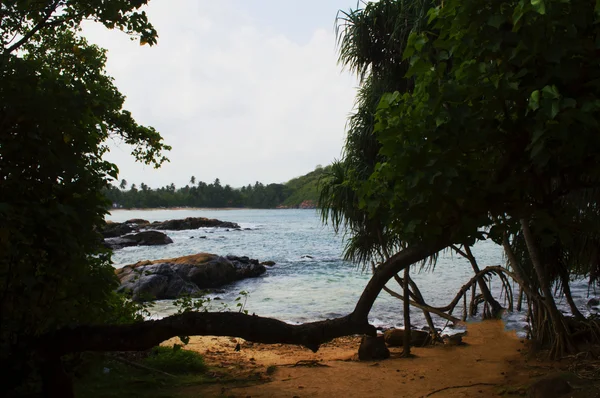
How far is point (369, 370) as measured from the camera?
6.79 m

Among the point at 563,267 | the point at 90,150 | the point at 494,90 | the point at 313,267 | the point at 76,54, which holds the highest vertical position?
the point at 76,54

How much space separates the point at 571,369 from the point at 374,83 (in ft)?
17.7

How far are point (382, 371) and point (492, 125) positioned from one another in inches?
171

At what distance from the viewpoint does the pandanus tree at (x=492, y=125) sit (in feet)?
9.89

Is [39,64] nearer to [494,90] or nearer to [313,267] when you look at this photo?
[494,90]

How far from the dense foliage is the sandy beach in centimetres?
10468

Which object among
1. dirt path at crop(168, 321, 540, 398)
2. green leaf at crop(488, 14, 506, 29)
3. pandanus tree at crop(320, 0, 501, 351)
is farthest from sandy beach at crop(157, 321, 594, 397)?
green leaf at crop(488, 14, 506, 29)

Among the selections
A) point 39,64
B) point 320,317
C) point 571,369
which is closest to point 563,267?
point 571,369

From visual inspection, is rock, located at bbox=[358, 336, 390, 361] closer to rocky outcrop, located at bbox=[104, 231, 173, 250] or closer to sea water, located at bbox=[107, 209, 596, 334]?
sea water, located at bbox=[107, 209, 596, 334]

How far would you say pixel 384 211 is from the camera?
13.0ft

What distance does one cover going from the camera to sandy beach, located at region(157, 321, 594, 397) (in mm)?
5523

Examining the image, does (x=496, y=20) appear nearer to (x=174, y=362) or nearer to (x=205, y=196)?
(x=174, y=362)

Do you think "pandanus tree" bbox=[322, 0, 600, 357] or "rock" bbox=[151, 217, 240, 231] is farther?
"rock" bbox=[151, 217, 240, 231]

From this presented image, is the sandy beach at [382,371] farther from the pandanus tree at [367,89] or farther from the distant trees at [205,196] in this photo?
the distant trees at [205,196]
